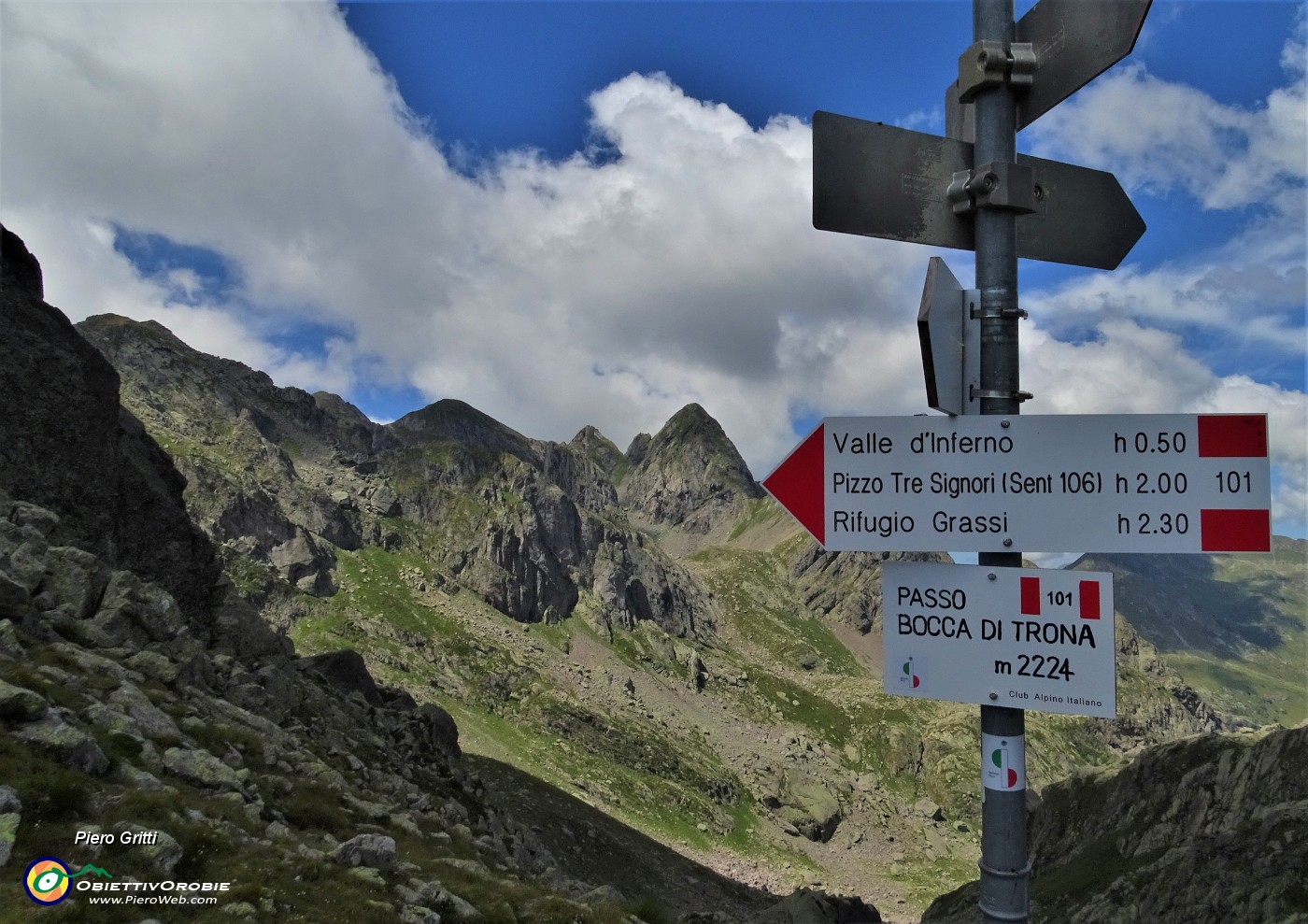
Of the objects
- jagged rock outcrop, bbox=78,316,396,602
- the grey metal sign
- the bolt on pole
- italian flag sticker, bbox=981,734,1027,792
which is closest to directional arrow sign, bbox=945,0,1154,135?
the bolt on pole

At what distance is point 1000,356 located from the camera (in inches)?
161

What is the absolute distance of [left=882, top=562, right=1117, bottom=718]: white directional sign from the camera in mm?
3916

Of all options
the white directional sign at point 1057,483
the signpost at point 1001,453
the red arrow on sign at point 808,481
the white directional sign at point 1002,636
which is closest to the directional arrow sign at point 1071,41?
the signpost at point 1001,453

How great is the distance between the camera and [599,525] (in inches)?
7712

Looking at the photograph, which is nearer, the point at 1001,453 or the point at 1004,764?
the point at 1004,764

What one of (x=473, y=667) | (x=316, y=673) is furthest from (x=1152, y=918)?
(x=473, y=667)

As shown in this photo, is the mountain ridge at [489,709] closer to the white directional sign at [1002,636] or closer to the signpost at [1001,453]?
the white directional sign at [1002,636]

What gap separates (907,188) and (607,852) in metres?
74.1

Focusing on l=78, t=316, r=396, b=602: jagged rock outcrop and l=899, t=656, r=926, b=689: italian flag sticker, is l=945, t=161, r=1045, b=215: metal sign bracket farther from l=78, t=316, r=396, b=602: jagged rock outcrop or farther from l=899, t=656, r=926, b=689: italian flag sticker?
l=78, t=316, r=396, b=602: jagged rock outcrop

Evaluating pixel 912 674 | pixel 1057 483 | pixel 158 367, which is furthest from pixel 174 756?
pixel 158 367

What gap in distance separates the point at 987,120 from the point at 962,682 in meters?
3.52

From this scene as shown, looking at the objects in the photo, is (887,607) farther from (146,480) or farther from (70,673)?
(146,480)

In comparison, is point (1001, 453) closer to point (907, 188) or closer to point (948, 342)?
point (948, 342)

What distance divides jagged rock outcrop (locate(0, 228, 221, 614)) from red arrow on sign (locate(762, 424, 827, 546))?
2985 cm
